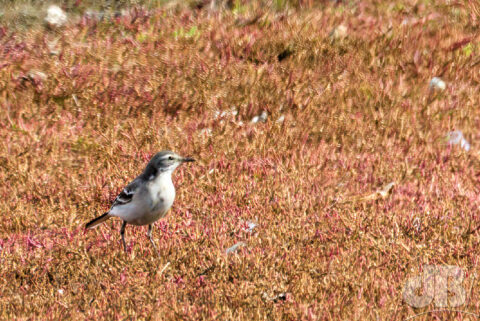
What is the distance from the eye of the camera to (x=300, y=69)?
1102cm

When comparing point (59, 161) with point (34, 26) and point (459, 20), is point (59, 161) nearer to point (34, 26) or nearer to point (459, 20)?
point (34, 26)

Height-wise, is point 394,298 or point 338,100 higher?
point 394,298

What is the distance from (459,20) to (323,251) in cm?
761

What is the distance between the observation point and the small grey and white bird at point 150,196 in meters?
6.36

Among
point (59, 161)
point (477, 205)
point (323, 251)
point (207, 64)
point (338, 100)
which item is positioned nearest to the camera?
point (323, 251)

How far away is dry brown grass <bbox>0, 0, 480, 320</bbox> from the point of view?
18.7ft

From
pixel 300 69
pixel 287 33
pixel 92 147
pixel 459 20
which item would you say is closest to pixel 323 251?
pixel 92 147

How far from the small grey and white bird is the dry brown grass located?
33 centimetres

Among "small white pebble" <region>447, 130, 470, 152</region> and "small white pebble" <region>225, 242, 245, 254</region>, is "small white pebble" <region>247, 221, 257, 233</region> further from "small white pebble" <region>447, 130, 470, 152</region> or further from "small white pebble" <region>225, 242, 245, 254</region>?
"small white pebble" <region>447, 130, 470, 152</region>

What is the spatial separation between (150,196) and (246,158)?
2.51m

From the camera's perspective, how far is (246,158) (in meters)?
8.70

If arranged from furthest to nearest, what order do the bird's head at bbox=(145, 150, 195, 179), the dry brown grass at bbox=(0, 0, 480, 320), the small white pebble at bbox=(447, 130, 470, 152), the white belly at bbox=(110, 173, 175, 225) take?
the small white pebble at bbox=(447, 130, 470, 152), the bird's head at bbox=(145, 150, 195, 179), the white belly at bbox=(110, 173, 175, 225), the dry brown grass at bbox=(0, 0, 480, 320)

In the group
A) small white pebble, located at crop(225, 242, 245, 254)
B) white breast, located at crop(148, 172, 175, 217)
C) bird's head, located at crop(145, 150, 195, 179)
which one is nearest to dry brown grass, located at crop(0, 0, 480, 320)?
small white pebble, located at crop(225, 242, 245, 254)
